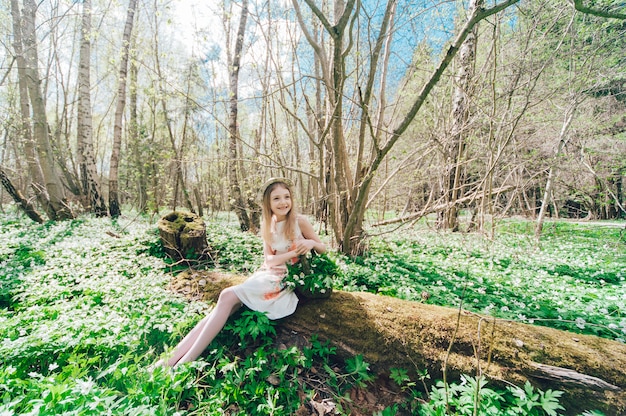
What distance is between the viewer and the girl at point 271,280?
2252mm

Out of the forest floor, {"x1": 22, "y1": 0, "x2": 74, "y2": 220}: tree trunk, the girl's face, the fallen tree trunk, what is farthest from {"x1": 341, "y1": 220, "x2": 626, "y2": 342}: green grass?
{"x1": 22, "y1": 0, "x2": 74, "y2": 220}: tree trunk

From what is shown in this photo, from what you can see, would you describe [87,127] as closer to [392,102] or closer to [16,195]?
[16,195]

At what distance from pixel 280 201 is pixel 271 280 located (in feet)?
2.50

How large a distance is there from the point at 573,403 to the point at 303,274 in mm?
2009

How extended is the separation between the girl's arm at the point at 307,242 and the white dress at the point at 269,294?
37 cm

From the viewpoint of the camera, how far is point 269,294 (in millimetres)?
2494

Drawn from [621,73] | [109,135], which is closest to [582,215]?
[621,73]

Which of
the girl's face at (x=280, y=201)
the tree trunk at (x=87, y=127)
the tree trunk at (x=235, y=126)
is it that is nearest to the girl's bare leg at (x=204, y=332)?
the girl's face at (x=280, y=201)

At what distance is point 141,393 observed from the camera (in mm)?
1735

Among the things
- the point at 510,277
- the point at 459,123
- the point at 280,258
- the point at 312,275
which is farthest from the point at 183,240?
the point at 459,123

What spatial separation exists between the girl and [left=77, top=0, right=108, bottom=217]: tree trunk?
9.07 m

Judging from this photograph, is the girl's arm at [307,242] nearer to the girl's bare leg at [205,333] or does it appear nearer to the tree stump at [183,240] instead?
the girl's bare leg at [205,333]

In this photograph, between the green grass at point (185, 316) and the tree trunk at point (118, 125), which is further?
the tree trunk at point (118, 125)

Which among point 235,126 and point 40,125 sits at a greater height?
point 40,125
